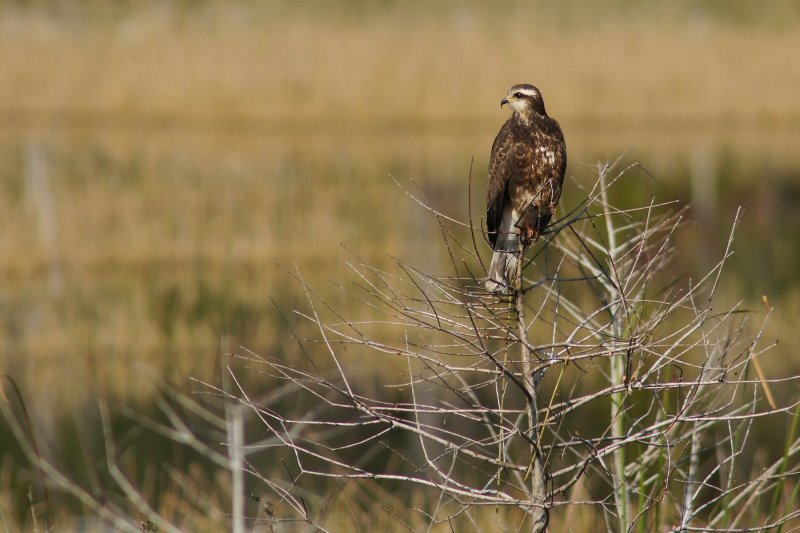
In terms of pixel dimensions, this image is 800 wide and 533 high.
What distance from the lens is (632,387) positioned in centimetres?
268

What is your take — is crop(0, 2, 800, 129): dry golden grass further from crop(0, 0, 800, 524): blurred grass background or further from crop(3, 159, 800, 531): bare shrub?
crop(3, 159, 800, 531): bare shrub

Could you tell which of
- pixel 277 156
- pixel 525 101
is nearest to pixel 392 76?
pixel 277 156

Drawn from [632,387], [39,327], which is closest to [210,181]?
→ [39,327]

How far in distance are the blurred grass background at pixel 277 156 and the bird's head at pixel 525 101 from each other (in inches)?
95.7

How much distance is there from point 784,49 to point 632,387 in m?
29.2

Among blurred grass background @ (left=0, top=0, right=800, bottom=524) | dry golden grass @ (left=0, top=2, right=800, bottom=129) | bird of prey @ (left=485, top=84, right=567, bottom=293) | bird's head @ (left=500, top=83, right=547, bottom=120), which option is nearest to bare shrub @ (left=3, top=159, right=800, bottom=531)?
bird of prey @ (left=485, top=84, right=567, bottom=293)

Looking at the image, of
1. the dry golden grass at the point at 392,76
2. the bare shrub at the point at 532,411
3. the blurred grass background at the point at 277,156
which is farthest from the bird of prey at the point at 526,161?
the dry golden grass at the point at 392,76

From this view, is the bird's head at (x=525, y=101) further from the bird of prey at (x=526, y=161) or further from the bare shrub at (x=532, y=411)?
the bare shrub at (x=532, y=411)

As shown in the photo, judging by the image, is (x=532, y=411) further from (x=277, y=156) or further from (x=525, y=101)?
(x=277, y=156)

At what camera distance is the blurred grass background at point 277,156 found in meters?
11.4

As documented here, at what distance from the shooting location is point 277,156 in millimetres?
22297

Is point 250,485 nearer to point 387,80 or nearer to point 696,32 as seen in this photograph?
point 387,80

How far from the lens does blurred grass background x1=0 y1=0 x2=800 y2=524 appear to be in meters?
11.4

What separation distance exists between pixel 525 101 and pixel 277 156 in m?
18.7
